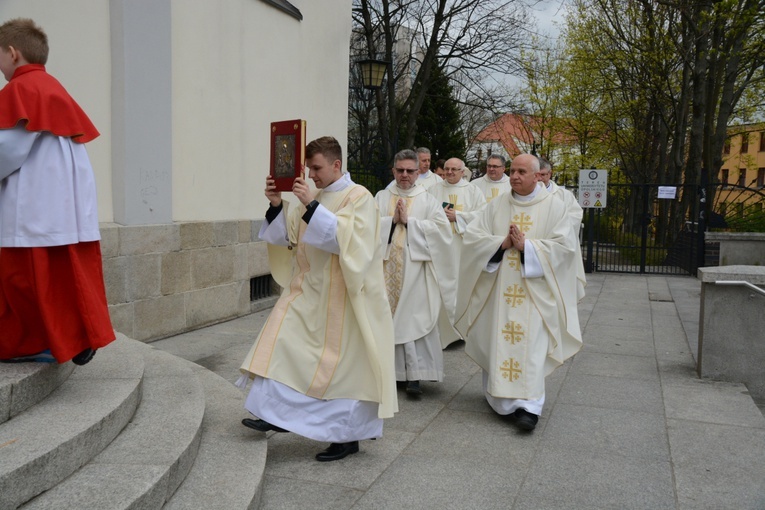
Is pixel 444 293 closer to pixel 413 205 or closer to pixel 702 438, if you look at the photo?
pixel 413 205

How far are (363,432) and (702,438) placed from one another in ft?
8.10

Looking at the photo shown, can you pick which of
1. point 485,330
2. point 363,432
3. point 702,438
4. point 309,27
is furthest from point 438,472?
point 309,27

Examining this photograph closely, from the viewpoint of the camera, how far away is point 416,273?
6.72 m

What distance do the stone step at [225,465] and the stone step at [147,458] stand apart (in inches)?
3.0

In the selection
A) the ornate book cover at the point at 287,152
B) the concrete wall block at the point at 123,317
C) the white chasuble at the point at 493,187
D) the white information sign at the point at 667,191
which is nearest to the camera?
the ornate book cover at the point at 287,152

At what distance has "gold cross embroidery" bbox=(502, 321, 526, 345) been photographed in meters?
5.72

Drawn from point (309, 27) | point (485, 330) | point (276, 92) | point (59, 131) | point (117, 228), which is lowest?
point (485, 330)

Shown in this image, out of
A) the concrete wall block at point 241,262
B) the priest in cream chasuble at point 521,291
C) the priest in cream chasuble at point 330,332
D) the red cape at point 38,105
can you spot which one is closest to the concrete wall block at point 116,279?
the concrete wall block at point 241,262

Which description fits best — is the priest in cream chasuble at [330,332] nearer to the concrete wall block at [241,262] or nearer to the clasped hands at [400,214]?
the clasped hands at [400,214]

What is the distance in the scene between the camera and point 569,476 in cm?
460

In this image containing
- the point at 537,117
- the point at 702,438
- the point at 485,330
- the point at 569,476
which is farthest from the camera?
the point at 537,117

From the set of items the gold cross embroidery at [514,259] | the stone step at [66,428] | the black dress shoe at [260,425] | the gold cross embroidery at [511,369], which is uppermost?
the gold cross embroidery at [514,259]

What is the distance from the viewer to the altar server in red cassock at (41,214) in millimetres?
3768

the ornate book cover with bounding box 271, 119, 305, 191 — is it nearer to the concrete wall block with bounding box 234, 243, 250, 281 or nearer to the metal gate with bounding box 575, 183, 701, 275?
the concrete wall block with bounding box 234, 243, 250, 281
